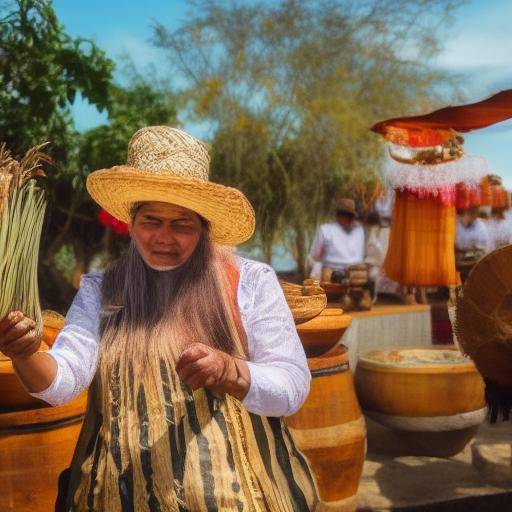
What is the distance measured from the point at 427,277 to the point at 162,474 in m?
4.10

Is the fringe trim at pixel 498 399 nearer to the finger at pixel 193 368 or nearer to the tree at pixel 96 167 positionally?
the finger at pixel 193 368

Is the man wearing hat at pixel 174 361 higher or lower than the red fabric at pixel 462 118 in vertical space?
lower

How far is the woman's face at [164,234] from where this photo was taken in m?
1.70

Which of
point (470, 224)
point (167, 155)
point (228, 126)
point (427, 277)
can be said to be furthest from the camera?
point (228, 126)

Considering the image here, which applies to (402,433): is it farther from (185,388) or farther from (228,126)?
(228,126)

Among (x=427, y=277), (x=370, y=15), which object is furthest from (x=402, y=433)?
(x=370, y=15)

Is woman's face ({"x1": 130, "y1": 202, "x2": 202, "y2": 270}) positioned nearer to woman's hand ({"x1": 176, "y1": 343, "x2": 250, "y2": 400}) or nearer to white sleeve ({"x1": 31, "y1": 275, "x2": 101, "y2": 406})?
white sleeve ({"x1": 31, "y1": 275, "x2": 101, "y2": 406})

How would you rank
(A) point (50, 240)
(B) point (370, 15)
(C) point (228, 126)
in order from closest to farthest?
(A) point (50, 240) < (C) point (228, 126) < (B) point (370, 15)

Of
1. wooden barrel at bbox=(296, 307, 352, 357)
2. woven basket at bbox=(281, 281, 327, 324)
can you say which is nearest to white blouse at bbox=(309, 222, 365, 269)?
wooden barrel at bbox=(296, 307, 352, 357)

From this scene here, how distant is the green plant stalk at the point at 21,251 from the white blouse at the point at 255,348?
0.19 m

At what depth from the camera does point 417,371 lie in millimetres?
4070

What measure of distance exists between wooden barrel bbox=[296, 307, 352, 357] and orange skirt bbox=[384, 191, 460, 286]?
6.91 ft

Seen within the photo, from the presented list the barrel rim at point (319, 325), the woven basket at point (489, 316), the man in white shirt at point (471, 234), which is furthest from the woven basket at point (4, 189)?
the man in white shirt at point (471, 234)

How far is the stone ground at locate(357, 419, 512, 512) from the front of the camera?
12.5ft
